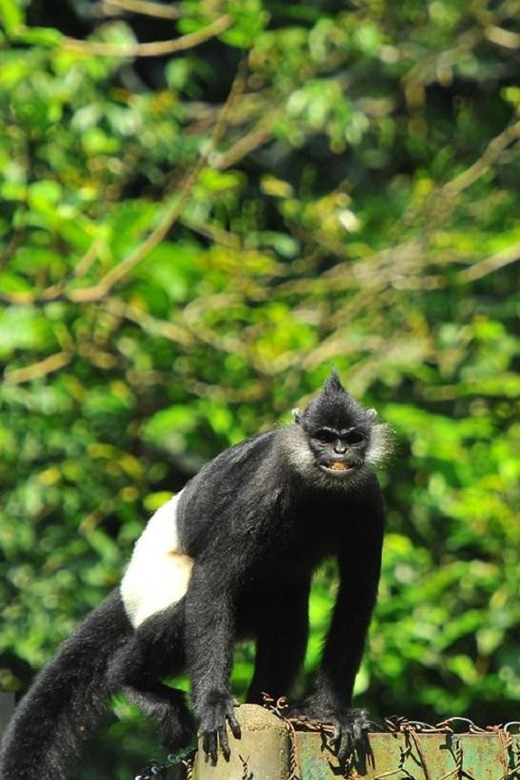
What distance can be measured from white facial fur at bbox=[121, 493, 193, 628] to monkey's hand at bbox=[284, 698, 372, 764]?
0.71m

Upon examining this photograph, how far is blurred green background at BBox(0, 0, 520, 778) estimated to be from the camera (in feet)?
27.8

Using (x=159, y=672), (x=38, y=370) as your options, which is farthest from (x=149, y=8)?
(x=159, y=672)

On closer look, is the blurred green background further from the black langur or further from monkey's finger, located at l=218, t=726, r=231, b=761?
monkey's finger, located at l=218, t=726, r=231, b=761

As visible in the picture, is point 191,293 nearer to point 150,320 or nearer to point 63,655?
point 150,320

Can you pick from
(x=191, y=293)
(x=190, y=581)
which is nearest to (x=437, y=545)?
(x=191, y=293)

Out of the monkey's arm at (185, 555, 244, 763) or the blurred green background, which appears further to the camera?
the blurred green background

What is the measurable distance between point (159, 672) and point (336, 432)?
4.07ft

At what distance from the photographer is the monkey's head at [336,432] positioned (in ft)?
18.7

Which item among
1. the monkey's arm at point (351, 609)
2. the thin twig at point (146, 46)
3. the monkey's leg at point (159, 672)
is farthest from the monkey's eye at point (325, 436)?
the thin twig at point (146, 46)

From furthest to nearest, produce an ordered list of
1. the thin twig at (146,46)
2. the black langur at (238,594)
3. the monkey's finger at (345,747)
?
the thin twig at (146,46)
the black langur at (238,594)
the monkey's finger at (345,747)

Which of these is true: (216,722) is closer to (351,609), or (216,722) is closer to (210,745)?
(210,745)

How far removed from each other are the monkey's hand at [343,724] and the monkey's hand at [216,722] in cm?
32

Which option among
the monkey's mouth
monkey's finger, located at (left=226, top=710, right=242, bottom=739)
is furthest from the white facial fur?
monkey's finger, located at (left=226, top=710, right=242, bottom=739)

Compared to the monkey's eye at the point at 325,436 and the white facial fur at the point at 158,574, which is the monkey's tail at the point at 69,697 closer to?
the white facial fur at the point at 158,574
